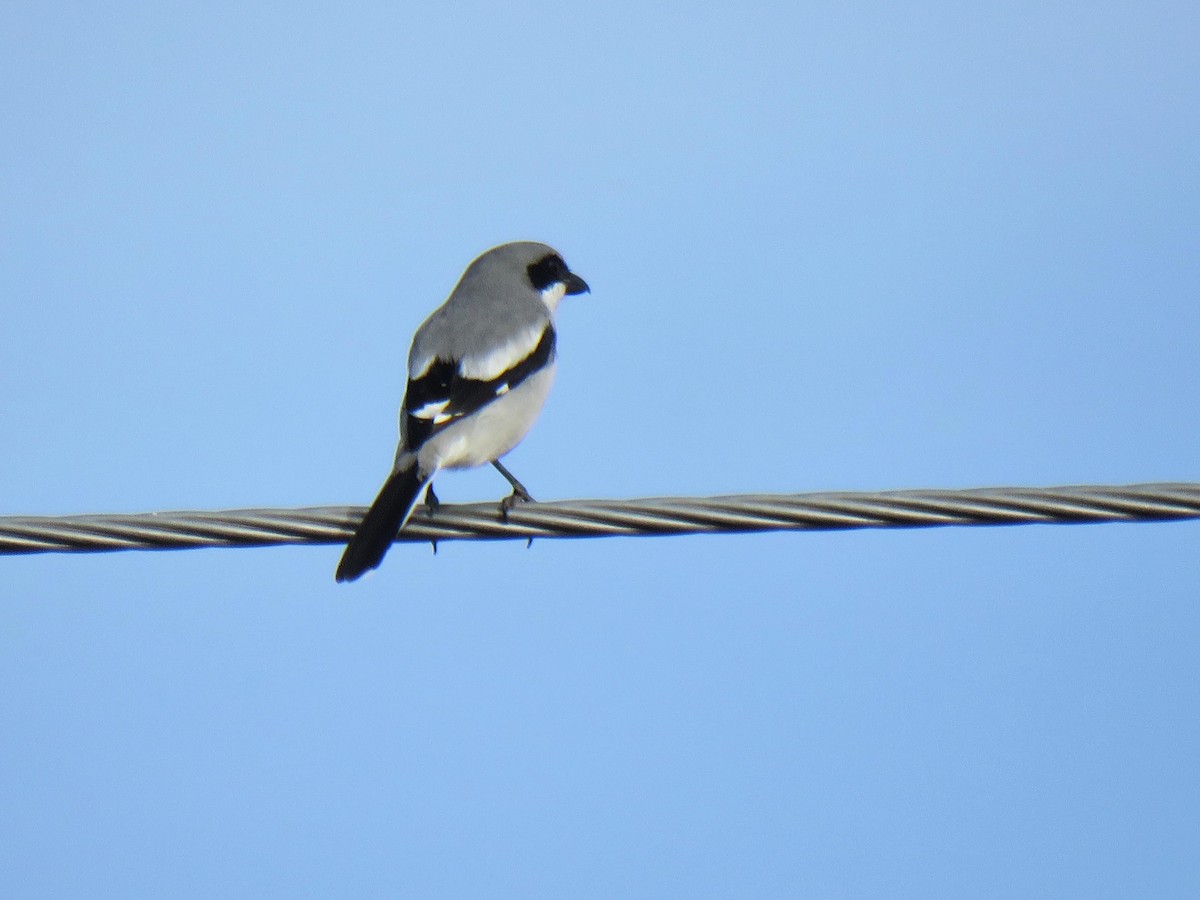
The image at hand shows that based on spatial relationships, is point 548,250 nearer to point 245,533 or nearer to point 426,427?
point 426,427

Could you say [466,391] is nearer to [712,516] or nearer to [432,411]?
[432,411]

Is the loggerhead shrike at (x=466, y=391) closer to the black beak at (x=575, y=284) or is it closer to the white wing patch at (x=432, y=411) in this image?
the white wing patch at (x=432, y=411)

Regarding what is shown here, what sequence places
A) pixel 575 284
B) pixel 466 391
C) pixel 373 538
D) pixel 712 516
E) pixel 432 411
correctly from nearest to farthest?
pixel 712 516 → pixel 373 538 → pixel 432 411 → pixel 466 391 → pixel 575 284

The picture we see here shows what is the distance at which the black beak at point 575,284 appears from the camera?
5.91 meters

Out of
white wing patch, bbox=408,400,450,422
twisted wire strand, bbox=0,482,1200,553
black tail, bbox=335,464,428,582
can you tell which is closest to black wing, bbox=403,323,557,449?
white wing patch, bbox=408,400,450,422

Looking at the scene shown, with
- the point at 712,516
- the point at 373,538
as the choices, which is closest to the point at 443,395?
the point at 373,538

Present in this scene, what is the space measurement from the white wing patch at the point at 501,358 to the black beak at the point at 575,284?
3.41ft

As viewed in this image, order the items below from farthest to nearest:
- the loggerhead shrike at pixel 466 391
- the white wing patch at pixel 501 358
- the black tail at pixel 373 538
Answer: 1. the white wing patch at pixel 501 358
2. the loggerhead shrike at pixel 466 391
3. the black tail at pixel 373 538

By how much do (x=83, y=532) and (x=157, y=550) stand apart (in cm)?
15

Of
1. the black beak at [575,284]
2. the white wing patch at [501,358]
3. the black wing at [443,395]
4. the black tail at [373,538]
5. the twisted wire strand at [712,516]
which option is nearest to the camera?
the twisted wire strand at [712,516]

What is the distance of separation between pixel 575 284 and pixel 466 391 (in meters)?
1.69

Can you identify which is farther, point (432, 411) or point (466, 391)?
point (466, 391)

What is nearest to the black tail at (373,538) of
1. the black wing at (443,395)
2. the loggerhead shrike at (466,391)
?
the loggerhead shrike at (466,391)

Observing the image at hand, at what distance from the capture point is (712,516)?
2801 mm
